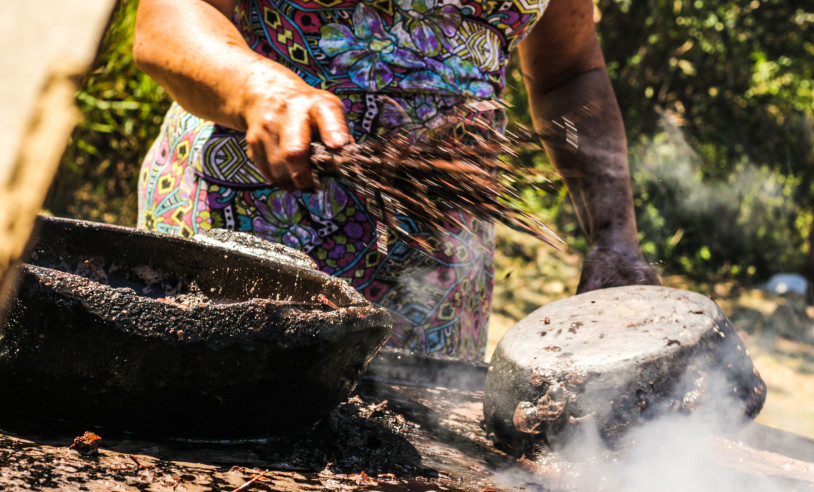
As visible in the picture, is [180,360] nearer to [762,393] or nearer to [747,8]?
[762,393]

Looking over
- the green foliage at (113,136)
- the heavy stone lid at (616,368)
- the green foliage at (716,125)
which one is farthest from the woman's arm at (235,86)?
the green foliage at (716,125)

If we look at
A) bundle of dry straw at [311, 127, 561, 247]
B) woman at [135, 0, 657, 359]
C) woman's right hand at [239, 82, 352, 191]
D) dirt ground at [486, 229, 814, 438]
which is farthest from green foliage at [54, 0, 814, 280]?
woman's right hand at [239, 82, 352, 191]

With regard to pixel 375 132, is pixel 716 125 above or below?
above

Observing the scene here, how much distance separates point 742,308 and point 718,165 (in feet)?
6.85

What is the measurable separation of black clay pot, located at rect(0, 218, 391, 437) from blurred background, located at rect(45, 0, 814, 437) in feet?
20.7

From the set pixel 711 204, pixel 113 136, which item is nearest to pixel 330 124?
pixel 113 136

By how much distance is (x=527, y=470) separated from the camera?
1850 millimetres

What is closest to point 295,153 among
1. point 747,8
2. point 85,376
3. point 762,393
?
point 85,376

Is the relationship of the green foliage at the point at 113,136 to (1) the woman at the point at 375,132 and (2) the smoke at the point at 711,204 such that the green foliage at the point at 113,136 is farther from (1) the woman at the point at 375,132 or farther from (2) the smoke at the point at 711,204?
(2) the smoke at the point at 711,204

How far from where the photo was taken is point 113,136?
7.24m

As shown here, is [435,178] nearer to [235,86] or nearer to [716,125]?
[235,86]

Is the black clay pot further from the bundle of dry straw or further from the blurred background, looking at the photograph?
the blurred background

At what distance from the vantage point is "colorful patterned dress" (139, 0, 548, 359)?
2361 millimetres

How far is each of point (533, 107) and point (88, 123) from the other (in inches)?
202
